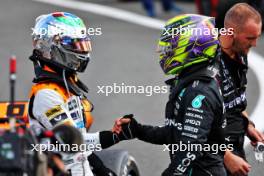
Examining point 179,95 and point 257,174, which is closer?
point 179,95

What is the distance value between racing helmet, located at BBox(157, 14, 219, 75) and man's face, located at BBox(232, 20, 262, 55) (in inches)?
32.9

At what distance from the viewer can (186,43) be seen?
23.8ft

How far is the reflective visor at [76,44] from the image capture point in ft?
25.9

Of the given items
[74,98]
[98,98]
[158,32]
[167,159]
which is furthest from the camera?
[158,32]

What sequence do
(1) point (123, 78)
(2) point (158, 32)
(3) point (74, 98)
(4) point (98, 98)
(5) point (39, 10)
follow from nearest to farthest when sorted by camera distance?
(3) point (74, 98), (4) point (98, 98), (1) point (123, 78), (2) point (158, 32), (5) point (39, 10)

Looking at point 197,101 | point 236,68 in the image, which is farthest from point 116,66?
point 197,101

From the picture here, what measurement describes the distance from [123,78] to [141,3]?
7546 millimetres

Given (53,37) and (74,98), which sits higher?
(53,37)

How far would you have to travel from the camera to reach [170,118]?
727cm

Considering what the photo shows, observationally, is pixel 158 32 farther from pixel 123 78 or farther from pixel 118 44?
pixel 123 78

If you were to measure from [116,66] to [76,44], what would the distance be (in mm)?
9014

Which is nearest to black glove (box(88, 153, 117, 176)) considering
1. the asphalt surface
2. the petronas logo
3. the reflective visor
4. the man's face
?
the reflective visor

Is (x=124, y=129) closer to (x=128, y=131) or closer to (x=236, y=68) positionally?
(x=128, y=131)

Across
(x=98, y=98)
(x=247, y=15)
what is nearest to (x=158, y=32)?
(x=98, y=98)
